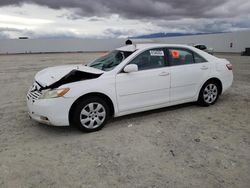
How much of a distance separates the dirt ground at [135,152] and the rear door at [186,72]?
0.46 meters

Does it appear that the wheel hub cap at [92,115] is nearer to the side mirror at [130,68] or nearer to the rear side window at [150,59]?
the side mirror at [130,68]

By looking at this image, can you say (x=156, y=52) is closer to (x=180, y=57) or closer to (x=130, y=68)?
(x=180, y=57)

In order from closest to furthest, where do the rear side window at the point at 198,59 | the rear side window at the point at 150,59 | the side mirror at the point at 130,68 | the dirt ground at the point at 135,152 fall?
the dirt ground at the point at 135,152
the side mirror at the point at 130,68
the rear side window at the point at 150,59
the rear side window at the point at 198,59

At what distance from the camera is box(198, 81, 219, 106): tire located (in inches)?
215

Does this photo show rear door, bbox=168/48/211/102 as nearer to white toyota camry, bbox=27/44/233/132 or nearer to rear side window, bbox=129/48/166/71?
white toyota camry, bbox=27/44/233/132

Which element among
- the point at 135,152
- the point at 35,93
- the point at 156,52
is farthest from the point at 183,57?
the point at 35,93

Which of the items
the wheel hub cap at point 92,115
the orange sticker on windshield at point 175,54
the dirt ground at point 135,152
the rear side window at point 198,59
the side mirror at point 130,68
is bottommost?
the dirt ground at point 135,152

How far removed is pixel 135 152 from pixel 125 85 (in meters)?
1.38

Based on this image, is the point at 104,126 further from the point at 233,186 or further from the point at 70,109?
the point at 233,186

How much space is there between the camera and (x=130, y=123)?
183 inches

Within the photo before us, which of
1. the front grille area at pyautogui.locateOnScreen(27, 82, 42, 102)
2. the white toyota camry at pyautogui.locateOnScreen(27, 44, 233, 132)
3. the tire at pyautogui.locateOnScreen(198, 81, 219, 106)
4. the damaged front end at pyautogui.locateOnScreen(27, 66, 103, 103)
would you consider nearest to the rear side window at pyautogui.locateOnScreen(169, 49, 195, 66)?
the white toyota camry at pyautogui.locateOnScreen(27, 44, 233, 132)

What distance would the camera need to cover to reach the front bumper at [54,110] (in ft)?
12.8

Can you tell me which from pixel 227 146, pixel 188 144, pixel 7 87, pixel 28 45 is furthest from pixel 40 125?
pixel 28 45

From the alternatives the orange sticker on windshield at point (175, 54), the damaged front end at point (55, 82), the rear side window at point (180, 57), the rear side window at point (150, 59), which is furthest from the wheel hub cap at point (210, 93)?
the damaged front end at point (55, 82)
